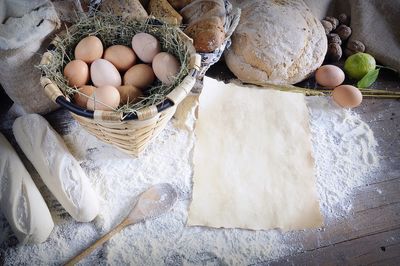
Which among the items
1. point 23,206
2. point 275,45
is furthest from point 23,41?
point 275,45

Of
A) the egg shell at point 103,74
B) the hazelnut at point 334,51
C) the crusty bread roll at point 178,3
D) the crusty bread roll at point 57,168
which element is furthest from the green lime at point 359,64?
the crusty bread roll at point 57,168

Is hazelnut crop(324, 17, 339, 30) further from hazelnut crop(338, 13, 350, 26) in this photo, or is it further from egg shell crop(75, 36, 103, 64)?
egg shell crop(75, 36, 103, 64)

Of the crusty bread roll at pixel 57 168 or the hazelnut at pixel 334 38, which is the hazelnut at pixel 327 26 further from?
the crusty bread roll at pixel 57 168

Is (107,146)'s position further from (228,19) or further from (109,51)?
(228,19)

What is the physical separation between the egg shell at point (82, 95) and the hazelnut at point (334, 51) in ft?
3.11

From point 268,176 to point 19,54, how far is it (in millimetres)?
794

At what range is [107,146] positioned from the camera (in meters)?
1.01

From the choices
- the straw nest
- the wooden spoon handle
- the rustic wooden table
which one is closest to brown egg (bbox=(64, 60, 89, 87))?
the straw nest

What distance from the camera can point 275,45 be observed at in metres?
1.15

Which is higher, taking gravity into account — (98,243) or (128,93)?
(128,93)

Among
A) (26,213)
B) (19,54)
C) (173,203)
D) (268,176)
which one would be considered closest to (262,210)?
(268,176)

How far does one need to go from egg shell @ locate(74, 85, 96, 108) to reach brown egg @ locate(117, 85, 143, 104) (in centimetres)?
7

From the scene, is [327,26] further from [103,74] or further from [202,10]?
[103,74]

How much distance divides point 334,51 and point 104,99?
95 centimetres
